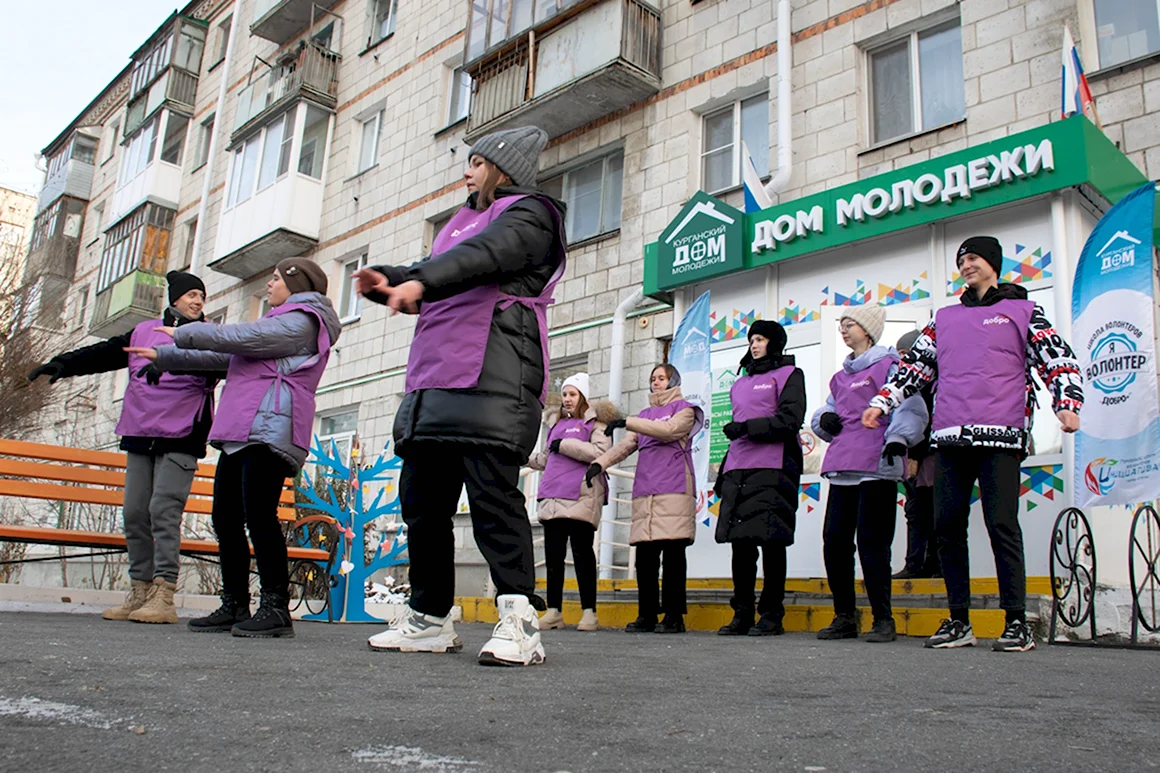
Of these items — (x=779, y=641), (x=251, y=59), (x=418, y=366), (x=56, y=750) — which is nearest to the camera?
(x=56, y=750)

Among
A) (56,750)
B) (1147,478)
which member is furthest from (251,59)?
(56,750)

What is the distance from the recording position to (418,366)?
3.52 meters

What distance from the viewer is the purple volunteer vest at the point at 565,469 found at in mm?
7148

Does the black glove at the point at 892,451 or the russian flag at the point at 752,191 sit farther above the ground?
the russian flag at the point at 752,191

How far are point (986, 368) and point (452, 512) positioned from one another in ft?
9.12

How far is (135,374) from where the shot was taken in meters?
5.53

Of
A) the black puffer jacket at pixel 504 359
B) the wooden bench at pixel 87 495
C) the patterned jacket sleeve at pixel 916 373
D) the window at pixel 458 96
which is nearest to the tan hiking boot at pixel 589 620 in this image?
the wooden bench at pixel 87 495

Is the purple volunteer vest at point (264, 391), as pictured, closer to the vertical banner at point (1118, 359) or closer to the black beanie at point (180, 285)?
the black beanie at point (180, 285)

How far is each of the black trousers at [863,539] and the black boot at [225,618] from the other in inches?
131

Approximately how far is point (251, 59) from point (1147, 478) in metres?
22.3

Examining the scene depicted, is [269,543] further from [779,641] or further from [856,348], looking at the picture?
[856,348]

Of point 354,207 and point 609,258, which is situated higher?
point 354,207

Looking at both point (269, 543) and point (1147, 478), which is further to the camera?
point (1147, 478)

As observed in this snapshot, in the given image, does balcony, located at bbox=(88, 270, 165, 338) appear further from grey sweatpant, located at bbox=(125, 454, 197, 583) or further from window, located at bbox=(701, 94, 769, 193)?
grey sweatpant, located at bbox=(125, 454, 197, 583)
